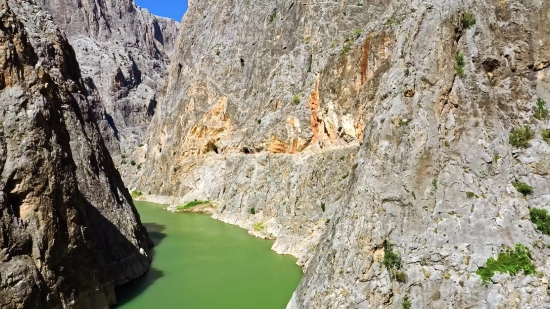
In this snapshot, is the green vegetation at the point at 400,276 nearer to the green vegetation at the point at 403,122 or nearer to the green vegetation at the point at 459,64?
the green vegetation at the point at 403,122

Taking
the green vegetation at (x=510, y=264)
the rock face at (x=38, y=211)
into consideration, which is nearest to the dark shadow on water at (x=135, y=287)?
the rock face at (x=38, y=211)

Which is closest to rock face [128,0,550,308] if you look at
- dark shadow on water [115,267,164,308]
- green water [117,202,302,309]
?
green water [117,202,302,309]

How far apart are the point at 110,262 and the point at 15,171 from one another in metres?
8.40

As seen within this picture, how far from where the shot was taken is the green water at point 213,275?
21953 millimetres

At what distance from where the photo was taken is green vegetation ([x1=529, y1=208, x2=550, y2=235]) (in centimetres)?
1489

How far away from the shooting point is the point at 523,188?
15633 mm

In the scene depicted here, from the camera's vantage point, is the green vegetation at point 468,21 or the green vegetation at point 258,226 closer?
the green vegetation at point 468,21

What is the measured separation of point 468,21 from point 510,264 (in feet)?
32.3

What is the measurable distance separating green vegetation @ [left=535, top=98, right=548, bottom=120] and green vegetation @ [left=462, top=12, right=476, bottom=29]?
13.2 feet

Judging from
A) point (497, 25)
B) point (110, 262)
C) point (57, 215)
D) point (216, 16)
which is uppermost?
point (216, 16)

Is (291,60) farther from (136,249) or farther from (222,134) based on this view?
(136,249)

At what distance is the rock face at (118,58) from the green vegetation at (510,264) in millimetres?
103729

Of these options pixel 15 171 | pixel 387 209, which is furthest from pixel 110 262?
pixel 387 209

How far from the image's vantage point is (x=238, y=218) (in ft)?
145
